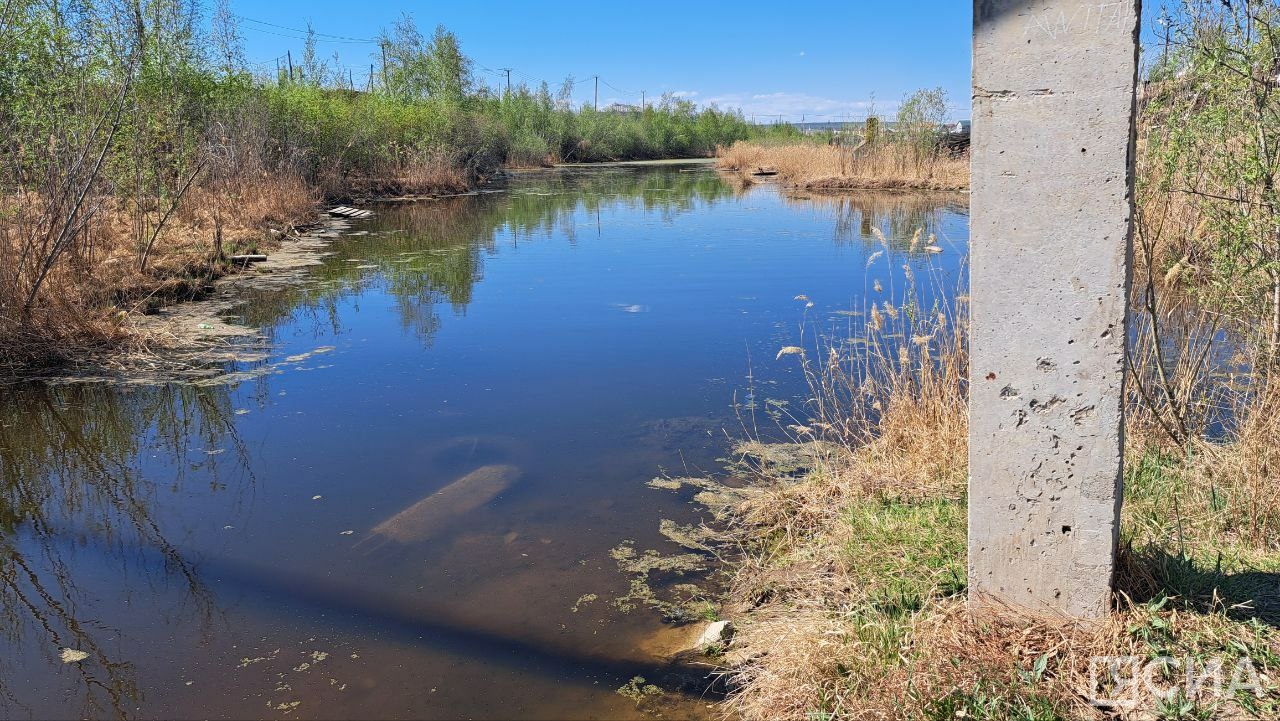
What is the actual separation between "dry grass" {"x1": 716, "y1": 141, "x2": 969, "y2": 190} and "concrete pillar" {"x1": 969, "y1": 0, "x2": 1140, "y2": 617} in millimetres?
19551

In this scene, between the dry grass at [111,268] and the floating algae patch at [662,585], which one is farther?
the dry grass at [111,268]

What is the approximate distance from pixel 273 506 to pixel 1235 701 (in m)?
4.31

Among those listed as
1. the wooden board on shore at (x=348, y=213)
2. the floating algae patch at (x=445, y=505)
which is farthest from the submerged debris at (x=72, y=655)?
the wooden board on shore at (x=348, y=213)

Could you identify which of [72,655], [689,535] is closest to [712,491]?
[689,535]

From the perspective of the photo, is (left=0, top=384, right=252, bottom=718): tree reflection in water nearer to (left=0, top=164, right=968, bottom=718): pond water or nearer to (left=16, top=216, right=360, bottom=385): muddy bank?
(left=0, top=164, right=968, bottom=718): pond water

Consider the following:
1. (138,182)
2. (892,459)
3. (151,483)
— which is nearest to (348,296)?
(138,182)

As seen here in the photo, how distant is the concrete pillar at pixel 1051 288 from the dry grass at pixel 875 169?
19.6m

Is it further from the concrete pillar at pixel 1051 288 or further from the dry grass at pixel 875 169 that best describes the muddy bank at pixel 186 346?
the dry grass at pixel 875 169

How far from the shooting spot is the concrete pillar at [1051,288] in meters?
2.31

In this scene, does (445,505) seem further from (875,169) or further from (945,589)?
(875,169)

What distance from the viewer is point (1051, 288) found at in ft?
7.87

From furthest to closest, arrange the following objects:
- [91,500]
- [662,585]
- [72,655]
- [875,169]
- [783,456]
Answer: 1. [875,169]
2. [783,456]
3. [91,500]
4. [662,585]
5. [72,655]

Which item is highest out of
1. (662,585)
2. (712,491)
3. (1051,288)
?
(1051,288)

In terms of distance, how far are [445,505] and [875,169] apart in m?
21.3
